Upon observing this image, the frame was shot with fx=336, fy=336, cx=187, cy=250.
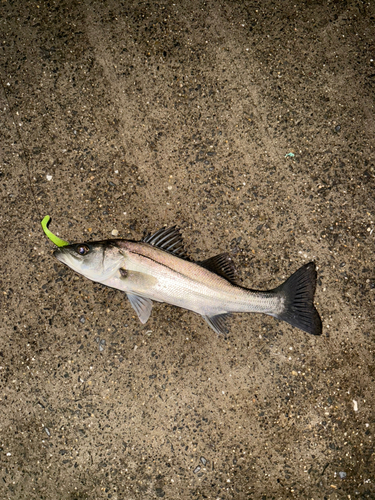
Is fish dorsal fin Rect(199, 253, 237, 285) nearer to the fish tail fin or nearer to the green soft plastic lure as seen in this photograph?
the fish tail fin

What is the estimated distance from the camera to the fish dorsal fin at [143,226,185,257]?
350cm

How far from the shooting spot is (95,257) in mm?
3352

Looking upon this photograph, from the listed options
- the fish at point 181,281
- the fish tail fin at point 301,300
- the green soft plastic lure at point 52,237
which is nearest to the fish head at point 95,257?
the fish at point 181,281

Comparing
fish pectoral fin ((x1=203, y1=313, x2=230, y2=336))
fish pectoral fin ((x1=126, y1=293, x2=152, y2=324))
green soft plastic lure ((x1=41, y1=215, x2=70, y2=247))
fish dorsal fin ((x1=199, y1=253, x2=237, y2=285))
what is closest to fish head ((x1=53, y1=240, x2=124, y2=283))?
green soft plastic lure ((x1=41, y1=215, x2=70, y2=247))

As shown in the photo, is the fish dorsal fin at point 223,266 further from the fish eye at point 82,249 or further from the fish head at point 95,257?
the fish eye at point 82,249

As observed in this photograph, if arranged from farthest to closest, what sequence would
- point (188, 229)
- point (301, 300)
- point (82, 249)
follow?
point (188, 229) < point (301, 300) < point (82, 249)

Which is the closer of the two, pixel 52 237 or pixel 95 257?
pixel 95 257

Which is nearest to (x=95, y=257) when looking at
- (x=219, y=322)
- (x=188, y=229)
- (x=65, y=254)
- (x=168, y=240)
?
(x=65, y=254)

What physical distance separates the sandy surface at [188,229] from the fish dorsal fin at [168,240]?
36 centimetres

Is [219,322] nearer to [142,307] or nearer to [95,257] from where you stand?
[142,307]

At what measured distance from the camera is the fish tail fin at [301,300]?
3.51 meters

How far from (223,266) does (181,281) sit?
1.58 feet

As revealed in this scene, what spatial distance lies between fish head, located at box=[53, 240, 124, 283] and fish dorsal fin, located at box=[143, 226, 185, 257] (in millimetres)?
356

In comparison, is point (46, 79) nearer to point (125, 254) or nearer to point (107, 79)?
point (107, 79)
